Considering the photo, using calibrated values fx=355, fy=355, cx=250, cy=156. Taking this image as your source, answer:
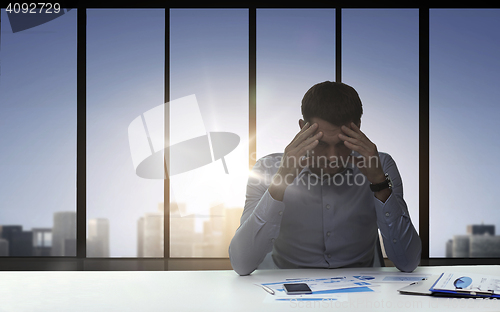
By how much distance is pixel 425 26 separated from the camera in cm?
367

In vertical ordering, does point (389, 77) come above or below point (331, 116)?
above

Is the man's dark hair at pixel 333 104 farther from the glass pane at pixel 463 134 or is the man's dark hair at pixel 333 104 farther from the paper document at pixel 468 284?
the glass pane at pixel 463 134

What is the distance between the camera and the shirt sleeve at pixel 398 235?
131cm

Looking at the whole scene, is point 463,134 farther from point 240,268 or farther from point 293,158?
point 240,268

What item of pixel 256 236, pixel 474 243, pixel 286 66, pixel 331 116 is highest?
pixel 286 66

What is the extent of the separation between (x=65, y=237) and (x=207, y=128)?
1.83 meters

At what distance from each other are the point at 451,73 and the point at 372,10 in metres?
1.05

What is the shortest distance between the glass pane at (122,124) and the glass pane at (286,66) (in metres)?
1.05

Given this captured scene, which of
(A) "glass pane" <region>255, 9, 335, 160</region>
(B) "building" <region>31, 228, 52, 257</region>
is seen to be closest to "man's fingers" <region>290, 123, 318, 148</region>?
(A) "glass pane" <region>255, 9, 335, 160</region>

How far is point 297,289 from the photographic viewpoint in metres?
0.98

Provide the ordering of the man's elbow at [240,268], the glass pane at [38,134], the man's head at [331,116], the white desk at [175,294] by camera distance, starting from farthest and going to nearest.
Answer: the glass pane at [38,134], the man's head at [331,116], the man's elbow at [240,268], the white desk at [175,294]

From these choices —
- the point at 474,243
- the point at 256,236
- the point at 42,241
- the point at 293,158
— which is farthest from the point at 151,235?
the point at 474,243

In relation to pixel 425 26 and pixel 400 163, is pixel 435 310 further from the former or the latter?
pixel 425 26

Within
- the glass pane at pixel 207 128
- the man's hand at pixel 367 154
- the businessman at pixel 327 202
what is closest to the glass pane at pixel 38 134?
the glass pane at pixel 207 128
